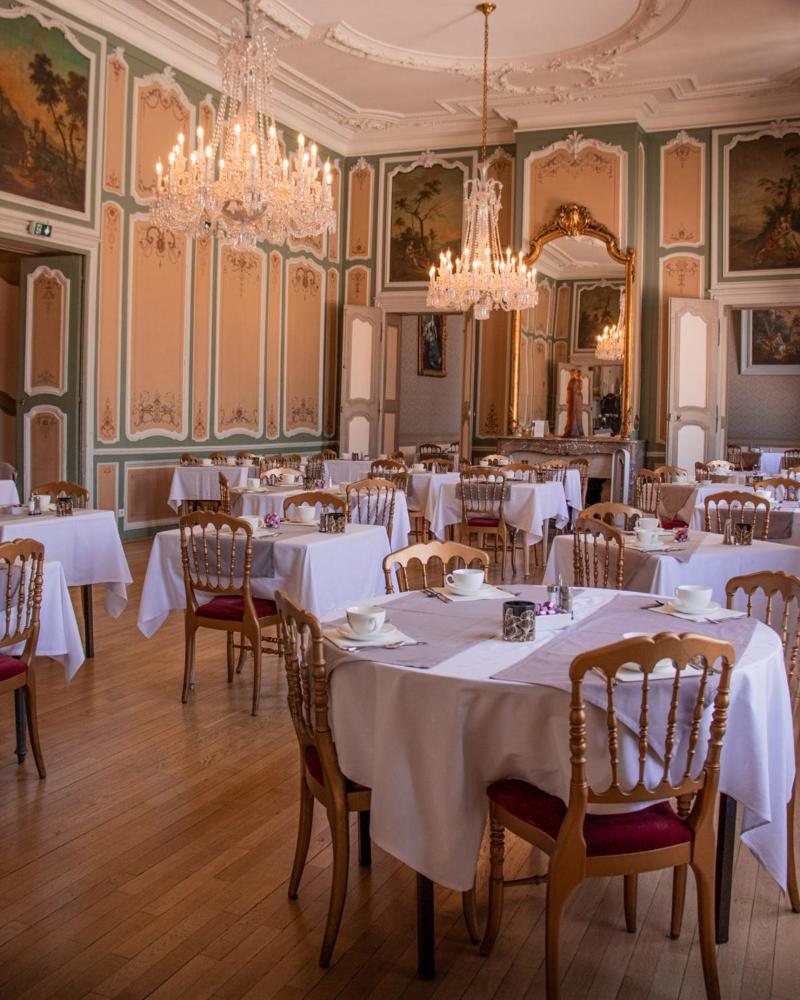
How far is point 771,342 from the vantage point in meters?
15.3

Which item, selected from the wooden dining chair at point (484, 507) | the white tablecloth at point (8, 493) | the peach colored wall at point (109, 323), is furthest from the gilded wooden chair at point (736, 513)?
the peach colored wall at point (109, 323)

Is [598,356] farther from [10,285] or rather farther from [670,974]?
[670,974]

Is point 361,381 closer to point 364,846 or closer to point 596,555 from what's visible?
point 596,555

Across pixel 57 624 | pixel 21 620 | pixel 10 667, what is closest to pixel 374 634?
pixel 10 667

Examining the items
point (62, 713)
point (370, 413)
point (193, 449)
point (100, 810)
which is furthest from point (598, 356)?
point (100, 810)

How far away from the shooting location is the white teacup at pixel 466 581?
3.24 meters

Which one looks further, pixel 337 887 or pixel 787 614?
pixel 787 614

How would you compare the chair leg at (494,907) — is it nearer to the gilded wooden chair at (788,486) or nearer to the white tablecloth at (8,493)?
the gilded wooden chair at (788,486)

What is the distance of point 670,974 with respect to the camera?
2.46m

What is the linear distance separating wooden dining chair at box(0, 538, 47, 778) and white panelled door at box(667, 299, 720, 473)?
9265 millimetres

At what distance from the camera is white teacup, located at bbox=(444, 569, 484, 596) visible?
10.6 feet

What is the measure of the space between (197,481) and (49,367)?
1.72 m

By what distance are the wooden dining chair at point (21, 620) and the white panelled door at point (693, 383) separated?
9265mm

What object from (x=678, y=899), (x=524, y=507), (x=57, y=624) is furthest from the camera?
(x=524, y=507)
